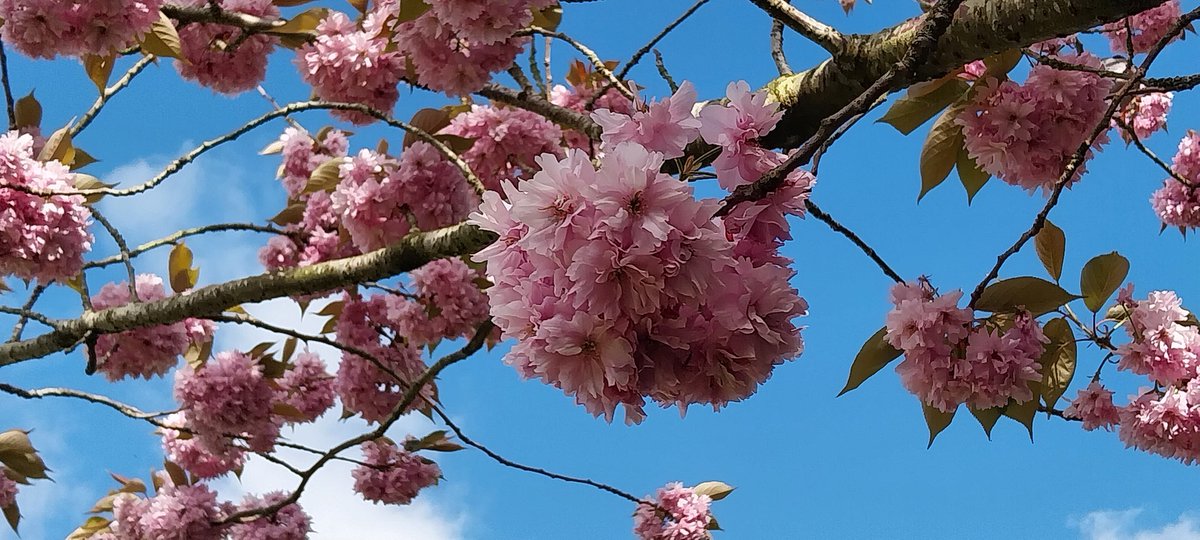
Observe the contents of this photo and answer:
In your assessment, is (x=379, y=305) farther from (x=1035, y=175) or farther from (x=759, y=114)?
(x=759, y=114)

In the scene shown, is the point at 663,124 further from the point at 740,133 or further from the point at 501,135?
the point at 501,135

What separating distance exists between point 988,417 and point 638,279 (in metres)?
0.91

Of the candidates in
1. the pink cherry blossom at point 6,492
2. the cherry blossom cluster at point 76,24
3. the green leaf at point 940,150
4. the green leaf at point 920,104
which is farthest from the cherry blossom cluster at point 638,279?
the pink cherry blossom at point 6,492

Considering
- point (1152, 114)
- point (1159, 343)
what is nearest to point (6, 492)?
point (1159, 343)

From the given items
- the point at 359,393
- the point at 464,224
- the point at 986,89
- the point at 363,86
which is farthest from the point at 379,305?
the point at 986,89

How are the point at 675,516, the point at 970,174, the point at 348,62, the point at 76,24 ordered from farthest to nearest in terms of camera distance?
1. the point at 675,516
2. the point at 348,62
3. the point at 76,24
4. the point at 970,174

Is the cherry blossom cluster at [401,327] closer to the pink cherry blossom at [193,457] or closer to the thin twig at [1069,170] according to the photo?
the pink cherry blossom at [193,457]

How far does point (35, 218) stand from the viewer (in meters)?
1.91

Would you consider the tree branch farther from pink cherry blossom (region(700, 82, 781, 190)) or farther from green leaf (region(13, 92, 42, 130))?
green leaf (region(13, 92, 42, 130))

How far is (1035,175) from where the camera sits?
144 centimetres

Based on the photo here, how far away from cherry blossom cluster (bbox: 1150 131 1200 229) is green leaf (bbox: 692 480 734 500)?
2.10m

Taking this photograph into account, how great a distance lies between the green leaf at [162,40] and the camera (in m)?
1.72

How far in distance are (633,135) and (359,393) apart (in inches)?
91.7

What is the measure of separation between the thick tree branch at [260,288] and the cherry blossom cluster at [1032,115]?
1033 mm
